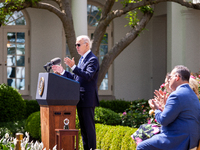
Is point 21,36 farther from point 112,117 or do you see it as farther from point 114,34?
point 112,117

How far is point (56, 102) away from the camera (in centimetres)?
438

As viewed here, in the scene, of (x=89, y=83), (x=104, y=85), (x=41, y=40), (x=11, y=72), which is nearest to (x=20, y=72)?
(x=11, y=72)

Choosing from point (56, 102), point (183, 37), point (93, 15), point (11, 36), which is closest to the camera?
point (56, 102)

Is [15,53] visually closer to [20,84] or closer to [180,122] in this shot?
[20,84]

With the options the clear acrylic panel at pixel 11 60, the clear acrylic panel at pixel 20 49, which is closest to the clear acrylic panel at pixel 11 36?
the clear acrylic panel at pixel 20 49

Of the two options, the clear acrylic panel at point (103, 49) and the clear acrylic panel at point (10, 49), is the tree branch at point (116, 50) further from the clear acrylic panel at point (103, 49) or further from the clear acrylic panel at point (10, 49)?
the clear acrylic panel at point (10, 49)

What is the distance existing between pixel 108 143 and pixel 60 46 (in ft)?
24.6

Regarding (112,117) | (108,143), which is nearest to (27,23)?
(112,117)

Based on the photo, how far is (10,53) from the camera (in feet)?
41.6

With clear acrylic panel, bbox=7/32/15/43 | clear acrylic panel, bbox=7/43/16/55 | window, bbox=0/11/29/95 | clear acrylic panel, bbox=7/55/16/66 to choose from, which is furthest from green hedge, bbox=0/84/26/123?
clear acrylic panel, bbox=7/32/15/43

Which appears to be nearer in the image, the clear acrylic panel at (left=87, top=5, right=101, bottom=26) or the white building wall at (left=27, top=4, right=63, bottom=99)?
the white building wall at (left=27, top=4, right=63, bottom=99)

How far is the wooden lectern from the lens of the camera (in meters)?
4.35

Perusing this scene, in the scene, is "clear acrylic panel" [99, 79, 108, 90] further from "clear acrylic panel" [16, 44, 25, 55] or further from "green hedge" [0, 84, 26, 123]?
"green hedge" [0, 84, 26, 123]

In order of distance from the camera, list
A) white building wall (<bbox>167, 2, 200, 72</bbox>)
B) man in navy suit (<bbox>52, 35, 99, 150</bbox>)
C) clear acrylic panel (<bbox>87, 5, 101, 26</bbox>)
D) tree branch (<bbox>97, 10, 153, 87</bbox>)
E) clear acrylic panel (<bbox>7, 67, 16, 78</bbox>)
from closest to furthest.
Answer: man in navy suit (<bbox>52, 35, 99, 150</bbox>) → tree branch (<bbox>97, 10, 153, 87</bbox>) → white building wall (<bbox>167, 2, 200, 72</bbox>) → clear acrylic panel (<bbox>7, 67, 16, 78</bbox>) → clear acrylic panel (<bbox>87, 5, 101, 26</bbox>)
